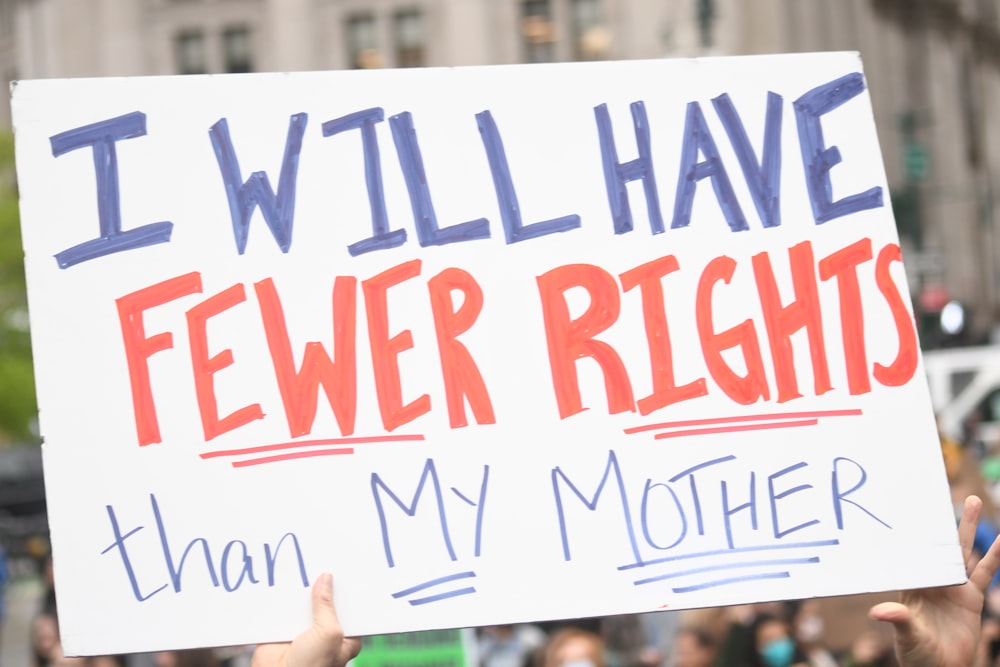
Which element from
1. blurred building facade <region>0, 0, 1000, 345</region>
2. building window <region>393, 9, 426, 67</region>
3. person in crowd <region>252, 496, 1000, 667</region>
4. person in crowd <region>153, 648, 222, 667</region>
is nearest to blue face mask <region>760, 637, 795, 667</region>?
person in crowd <region>153, 648, 222, 667</region>

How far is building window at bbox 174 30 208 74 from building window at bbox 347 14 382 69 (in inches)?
177

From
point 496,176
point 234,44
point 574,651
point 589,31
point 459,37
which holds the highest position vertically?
point 234,44

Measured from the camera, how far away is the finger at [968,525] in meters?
3.04

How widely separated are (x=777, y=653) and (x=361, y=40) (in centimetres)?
3752

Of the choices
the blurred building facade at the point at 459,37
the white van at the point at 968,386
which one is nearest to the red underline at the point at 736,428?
the white van at the point at 968,386

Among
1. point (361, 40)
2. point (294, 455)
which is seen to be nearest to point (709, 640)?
point (294, 455)

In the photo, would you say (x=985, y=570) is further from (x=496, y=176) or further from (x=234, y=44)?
(x=234, y=44)

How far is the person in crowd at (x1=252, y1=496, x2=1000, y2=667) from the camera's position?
2.70 metres

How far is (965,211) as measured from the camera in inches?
2127

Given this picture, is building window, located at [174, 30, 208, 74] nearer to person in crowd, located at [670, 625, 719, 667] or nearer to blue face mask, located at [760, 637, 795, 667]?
person in crowd, located at [670, 625, 719, 667]

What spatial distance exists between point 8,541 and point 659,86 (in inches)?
970

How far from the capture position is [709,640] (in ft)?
22.9

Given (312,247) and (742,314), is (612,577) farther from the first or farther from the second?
(312,247)

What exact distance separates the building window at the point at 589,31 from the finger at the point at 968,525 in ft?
125
